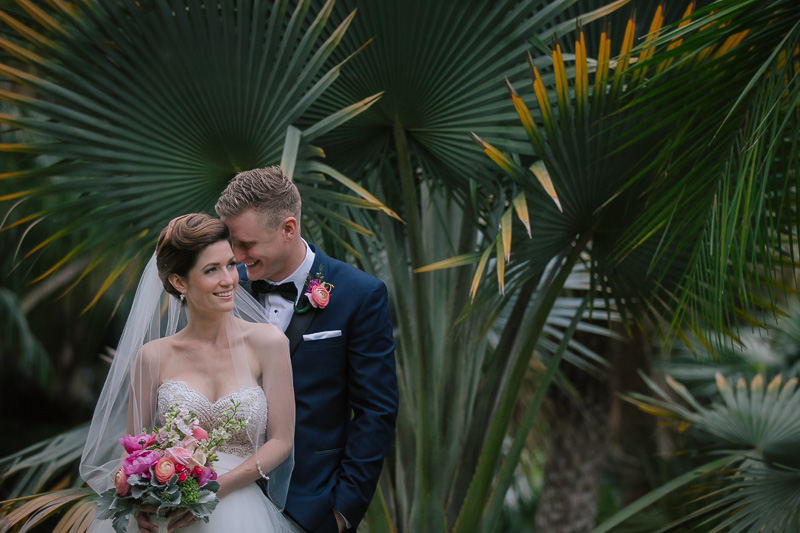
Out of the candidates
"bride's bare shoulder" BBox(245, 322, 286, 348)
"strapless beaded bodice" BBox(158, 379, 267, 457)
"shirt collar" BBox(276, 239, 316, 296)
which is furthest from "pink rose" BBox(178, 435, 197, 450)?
"shirt collar" BBox(276, 239, 316, 296)

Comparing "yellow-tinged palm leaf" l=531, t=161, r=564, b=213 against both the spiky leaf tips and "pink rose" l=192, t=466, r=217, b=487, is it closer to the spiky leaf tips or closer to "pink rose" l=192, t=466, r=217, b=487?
the spiky leaf tips

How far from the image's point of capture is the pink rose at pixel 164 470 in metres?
1.93

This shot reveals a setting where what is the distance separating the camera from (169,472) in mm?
1938

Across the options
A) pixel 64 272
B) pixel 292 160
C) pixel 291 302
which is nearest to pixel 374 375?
pixel 291 302

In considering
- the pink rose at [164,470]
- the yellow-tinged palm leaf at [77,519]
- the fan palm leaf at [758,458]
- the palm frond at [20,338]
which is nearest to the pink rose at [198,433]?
the pink rose at [164,470]

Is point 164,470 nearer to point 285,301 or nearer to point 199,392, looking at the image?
point 199,392

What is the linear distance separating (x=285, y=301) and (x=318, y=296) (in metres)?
0.15

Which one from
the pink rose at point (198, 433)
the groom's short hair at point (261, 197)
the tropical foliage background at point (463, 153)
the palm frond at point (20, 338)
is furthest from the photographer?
the palm frond at point (20, 338)

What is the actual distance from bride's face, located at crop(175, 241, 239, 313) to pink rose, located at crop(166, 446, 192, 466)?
1.32 ft

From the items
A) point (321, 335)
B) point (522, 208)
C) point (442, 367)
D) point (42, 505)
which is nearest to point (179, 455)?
point (321, 335)

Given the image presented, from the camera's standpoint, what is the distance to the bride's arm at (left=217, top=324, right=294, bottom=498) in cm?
222

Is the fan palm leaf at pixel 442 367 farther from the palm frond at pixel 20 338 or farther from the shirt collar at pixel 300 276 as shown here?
the palm frond at pixel 20 338

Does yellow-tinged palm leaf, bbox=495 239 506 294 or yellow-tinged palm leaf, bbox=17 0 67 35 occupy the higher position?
yellow-tinged palm leaf, bbox=17 0 67 35

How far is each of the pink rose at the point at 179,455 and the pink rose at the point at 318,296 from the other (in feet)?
1.97
